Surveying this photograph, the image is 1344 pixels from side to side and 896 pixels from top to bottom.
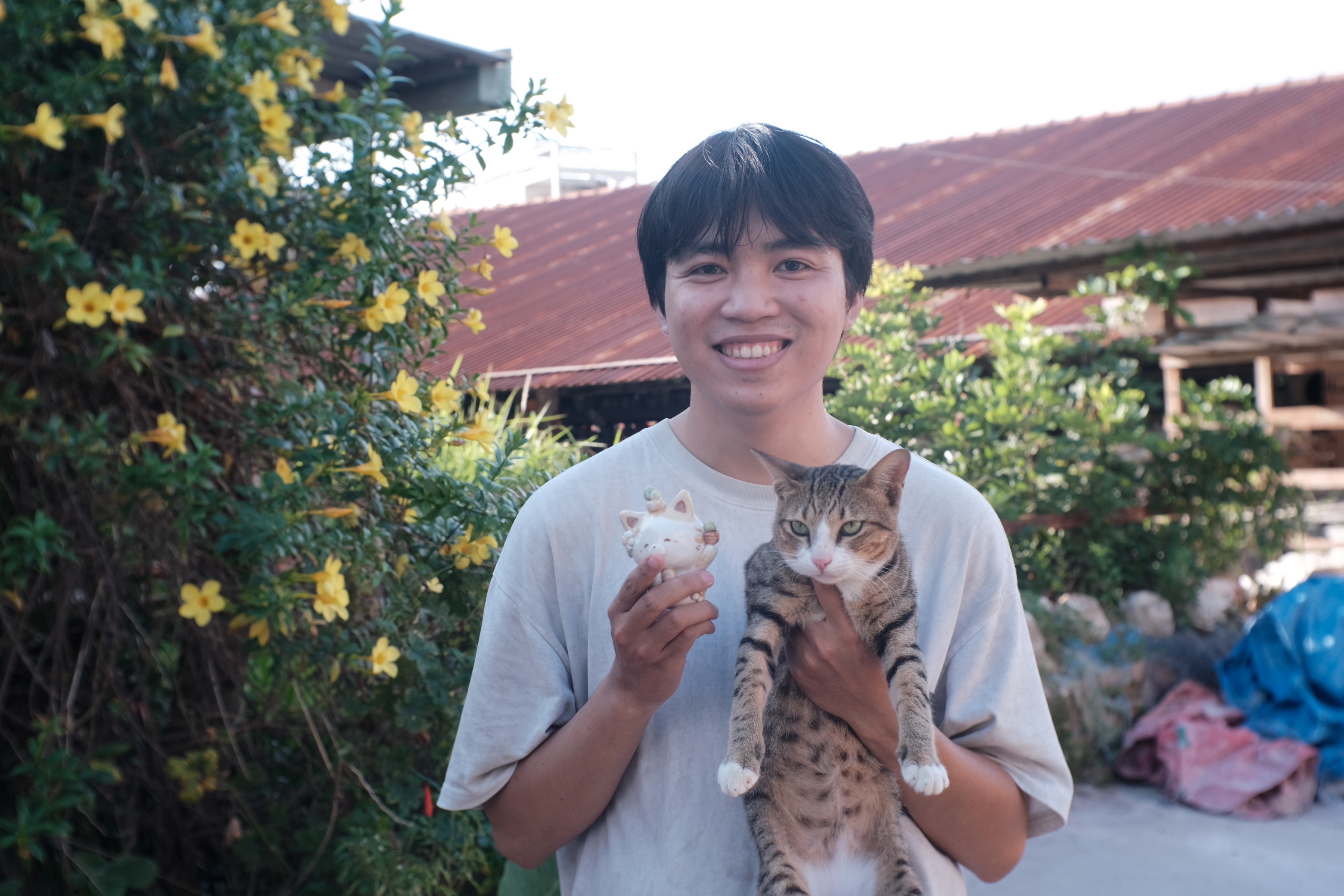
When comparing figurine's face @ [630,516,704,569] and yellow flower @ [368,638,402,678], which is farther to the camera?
yellow flower @ [368,638,402,678]

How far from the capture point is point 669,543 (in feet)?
4.66

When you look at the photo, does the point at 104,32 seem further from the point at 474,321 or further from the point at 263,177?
the point at 474,321

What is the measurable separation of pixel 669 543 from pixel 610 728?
355mm

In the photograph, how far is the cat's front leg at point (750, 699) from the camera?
1433 mm

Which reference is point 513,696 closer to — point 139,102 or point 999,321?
point 139,102

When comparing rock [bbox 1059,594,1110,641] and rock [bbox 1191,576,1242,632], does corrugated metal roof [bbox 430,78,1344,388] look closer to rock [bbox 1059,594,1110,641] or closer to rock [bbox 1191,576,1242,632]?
rock [bbox 1191,576,1242,632]

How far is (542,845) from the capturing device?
172cm

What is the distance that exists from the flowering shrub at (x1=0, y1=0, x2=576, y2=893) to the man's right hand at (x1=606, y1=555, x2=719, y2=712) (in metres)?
1.35

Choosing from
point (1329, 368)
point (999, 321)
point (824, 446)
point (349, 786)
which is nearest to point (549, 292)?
point (999, 321)

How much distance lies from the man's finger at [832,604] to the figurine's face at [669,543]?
263 mm

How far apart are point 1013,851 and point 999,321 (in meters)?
7.27

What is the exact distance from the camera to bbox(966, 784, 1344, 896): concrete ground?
181 inches

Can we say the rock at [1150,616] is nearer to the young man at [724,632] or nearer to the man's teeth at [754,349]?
the young man at [724,632]

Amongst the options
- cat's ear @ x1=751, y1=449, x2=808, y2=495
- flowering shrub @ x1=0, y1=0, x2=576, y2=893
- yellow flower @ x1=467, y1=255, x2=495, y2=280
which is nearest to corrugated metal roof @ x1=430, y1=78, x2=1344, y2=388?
yellow flower @ x1=467, y1=255, x2=495, y2=280
